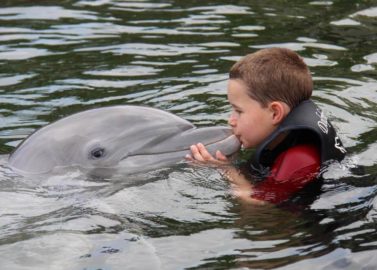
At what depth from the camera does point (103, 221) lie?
20.1 ft

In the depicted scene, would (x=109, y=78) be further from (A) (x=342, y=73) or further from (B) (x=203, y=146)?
(B) (x=203, y=146)

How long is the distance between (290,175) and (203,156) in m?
0.68

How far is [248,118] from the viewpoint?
22.6 ft

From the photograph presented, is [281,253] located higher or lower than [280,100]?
lower

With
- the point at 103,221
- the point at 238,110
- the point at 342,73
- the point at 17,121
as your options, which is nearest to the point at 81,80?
the point at 17,121

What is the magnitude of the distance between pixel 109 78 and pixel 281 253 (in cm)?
554

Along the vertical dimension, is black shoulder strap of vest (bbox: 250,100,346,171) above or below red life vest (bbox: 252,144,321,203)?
above

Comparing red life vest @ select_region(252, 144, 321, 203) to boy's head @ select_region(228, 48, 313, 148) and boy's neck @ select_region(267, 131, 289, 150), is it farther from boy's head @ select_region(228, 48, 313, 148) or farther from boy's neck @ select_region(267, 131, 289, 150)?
boy's head @ select_region(228, 48, 313, 148)

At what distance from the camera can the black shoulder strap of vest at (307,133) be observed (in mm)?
6582

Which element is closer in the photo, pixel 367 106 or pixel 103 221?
pixel 103 221

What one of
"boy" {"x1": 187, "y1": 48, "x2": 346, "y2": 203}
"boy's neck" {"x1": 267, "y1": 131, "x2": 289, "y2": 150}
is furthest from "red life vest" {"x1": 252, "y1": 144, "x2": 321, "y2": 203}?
"boy's neck" {"x1": 267, "y1": 131, "x2": 289, "y2": 150}

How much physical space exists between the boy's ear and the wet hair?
0.04 m

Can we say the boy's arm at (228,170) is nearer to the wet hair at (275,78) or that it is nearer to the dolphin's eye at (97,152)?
the wet hair at (275,78)

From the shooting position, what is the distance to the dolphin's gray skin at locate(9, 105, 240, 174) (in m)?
6.95
